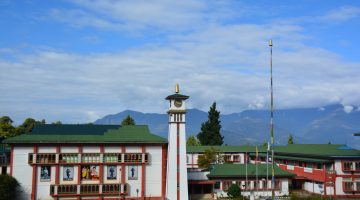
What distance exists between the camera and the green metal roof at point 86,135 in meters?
62.1

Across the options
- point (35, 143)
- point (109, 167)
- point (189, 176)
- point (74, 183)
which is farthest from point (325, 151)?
point (35, 143)

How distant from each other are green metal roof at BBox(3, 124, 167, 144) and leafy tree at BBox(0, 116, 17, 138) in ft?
93.5

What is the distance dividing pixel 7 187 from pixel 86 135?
45.0 feet

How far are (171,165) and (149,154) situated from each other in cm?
411

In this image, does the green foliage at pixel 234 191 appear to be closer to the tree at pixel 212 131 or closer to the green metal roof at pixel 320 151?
the green metal roof at pixel 320 151

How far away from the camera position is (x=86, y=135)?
211 feet

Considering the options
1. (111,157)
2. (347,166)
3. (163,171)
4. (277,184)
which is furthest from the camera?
(277,184)

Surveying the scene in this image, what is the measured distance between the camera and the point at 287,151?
292ft

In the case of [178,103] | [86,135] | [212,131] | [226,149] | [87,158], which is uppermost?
[178,103]

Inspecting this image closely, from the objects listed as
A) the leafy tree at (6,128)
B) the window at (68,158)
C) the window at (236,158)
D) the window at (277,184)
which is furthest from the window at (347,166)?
the leafy tree at (6,128)

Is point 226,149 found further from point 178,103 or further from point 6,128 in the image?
point 6,128

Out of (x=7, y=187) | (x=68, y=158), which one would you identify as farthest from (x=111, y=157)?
(x=7, y=187)

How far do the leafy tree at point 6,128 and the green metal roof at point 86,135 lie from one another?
2849 cm

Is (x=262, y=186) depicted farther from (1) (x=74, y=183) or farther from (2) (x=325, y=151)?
(1) (x=74, y=183)
